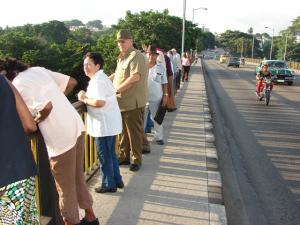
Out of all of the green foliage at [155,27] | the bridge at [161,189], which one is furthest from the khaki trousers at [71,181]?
the green foliage at [155,27]

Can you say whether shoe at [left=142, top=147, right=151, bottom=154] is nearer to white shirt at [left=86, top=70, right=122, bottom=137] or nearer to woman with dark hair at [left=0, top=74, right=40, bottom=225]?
white shirt at [left=86, top=70, right=122, bottom=137]

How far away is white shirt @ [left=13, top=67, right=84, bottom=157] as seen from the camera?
9.98 ft

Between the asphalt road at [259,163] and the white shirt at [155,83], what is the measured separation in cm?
164

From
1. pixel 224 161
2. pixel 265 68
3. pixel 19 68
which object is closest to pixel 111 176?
pixel 19 68

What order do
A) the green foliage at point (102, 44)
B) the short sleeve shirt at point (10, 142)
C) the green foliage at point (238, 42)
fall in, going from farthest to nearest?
1. the green foliage at point (238, 42)
2. the green foliage at point (102, 44)
3. the short sleeve shirt at point (10, 142)

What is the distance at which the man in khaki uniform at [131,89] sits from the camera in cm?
533

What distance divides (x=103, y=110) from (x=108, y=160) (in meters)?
0.59

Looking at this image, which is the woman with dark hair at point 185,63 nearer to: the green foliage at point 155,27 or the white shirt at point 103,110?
the green foliage at point 155,27

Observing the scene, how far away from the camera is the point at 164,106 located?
23.6 ft

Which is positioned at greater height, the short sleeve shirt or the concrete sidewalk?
the short sleeve shirt

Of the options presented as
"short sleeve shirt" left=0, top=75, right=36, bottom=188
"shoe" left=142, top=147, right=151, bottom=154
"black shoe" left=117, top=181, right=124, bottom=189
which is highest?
"short sleeve shirt" left=0, top=75, right=36, bottom=188

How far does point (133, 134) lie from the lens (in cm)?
565

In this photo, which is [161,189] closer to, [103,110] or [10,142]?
[103,110]

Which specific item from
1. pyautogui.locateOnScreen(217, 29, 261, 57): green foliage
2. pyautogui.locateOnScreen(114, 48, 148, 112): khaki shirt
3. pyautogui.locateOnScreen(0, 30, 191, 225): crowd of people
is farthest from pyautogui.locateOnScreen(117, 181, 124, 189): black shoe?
pyautogui.locateOnScreen(217, 29, 261, 57): green foliage
